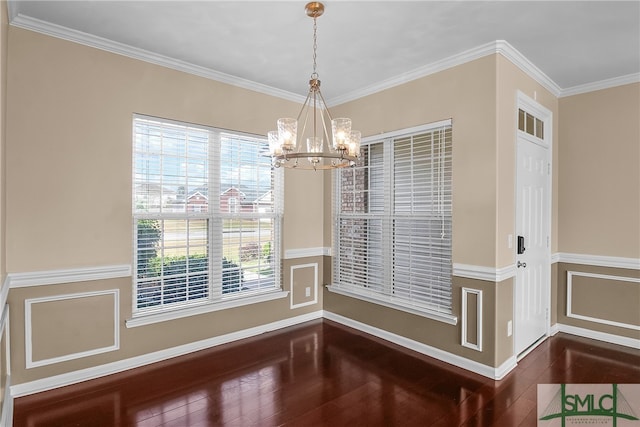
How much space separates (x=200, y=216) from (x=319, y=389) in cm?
197

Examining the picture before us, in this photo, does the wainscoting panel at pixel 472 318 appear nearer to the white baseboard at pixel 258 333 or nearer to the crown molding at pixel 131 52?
the white baseboard at pixel 258 333

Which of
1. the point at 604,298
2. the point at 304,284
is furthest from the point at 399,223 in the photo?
the point at 604,298

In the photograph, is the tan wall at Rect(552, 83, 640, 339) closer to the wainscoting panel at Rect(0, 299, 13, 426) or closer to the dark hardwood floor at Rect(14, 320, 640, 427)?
the dark hardwood floor at Rect(14, 320, 640, 427)

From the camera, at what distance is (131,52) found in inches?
123

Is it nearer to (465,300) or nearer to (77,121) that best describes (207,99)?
(77,121)

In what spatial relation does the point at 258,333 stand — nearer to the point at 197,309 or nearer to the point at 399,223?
the point at 197,309

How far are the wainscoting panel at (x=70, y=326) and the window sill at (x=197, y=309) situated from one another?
18 centimetres

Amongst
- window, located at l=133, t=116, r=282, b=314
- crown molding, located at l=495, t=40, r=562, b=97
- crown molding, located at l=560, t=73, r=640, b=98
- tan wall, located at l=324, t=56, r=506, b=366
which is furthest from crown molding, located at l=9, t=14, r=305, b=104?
crown molding, located at l=560, t=73, r=640, b=98

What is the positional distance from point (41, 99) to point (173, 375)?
8.05 feet

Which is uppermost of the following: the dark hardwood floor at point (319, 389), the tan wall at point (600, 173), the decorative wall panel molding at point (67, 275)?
the tan wall at point (600, 173)

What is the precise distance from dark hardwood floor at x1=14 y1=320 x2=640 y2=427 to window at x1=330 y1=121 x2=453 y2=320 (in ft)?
2.04

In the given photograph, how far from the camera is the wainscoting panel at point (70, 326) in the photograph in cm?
272

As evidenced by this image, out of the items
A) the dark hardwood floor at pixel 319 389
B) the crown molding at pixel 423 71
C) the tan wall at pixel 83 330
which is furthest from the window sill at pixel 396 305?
the crown molding at pixel 423 71

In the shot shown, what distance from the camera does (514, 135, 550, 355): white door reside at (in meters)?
3.40
